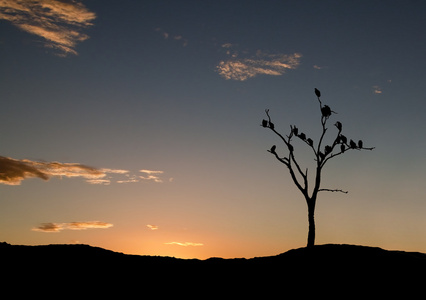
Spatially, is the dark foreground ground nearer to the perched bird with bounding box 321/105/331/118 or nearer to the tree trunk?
the tree trunk

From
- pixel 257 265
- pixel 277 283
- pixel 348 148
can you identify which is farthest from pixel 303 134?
pixel 277 283

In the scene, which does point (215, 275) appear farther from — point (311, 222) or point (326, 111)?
point (326, 111)

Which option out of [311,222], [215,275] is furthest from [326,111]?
[215,275]

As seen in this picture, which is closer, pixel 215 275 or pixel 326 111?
pixel 215 275

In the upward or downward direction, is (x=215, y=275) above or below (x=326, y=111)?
below

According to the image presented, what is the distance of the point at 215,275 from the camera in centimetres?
2100

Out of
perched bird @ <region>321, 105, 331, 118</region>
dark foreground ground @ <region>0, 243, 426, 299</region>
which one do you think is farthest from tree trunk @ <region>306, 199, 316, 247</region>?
perched bird @ <region>321, 105, 331, 118</region>

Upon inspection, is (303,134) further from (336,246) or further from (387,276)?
(387,276)

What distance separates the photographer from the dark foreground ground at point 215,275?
59.3 ft

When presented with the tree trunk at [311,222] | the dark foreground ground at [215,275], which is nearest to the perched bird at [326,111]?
the tree trunk at [311,222]

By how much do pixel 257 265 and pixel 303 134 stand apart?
976cm

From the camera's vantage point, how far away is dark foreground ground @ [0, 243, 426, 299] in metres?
18.1

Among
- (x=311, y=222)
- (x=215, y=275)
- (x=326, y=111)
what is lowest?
(x=215, y=275)

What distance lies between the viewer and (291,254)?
23.4 meters
